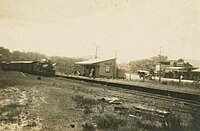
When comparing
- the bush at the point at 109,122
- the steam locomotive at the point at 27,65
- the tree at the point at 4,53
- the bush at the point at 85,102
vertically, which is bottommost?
the bush at the point at 109,122

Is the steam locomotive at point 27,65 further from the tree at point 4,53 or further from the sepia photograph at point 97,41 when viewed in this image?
the tree at point 4,53

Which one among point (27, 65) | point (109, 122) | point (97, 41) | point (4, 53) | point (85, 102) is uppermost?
point (97, 41)

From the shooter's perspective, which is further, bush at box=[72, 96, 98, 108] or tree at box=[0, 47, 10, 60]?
bush at box=[72, 96, 98, 108]

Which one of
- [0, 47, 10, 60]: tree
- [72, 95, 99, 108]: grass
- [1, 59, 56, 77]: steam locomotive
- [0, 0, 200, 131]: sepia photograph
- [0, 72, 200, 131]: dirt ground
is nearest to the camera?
[0, 72, 200, 131]: dirt ground

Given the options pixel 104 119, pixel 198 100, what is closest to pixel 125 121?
pixel 104 119

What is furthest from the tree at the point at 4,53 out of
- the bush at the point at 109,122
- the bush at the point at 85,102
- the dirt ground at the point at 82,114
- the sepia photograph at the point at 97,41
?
the bush at the point at 109,122

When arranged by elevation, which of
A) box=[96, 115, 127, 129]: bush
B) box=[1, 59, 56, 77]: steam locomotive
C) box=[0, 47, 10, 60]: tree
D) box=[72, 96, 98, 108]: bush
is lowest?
box=[96, 115, 127, 129]: bush

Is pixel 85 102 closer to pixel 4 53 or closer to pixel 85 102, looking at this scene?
pixel 85 102


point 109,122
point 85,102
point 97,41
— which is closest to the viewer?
point 109,122

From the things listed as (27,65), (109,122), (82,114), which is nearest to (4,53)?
(82,114)

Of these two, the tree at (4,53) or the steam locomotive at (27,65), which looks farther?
the steam locomotive at (27,65)

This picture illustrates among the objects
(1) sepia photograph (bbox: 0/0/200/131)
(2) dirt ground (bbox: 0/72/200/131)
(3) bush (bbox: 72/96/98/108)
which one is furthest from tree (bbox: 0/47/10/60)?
(3) bush (bbox: 72/96/98/108)

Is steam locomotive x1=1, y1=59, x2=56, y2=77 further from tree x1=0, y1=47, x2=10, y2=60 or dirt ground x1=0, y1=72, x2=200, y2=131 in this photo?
dirt ground x1=0, y1=72, x2=200, y2=131
